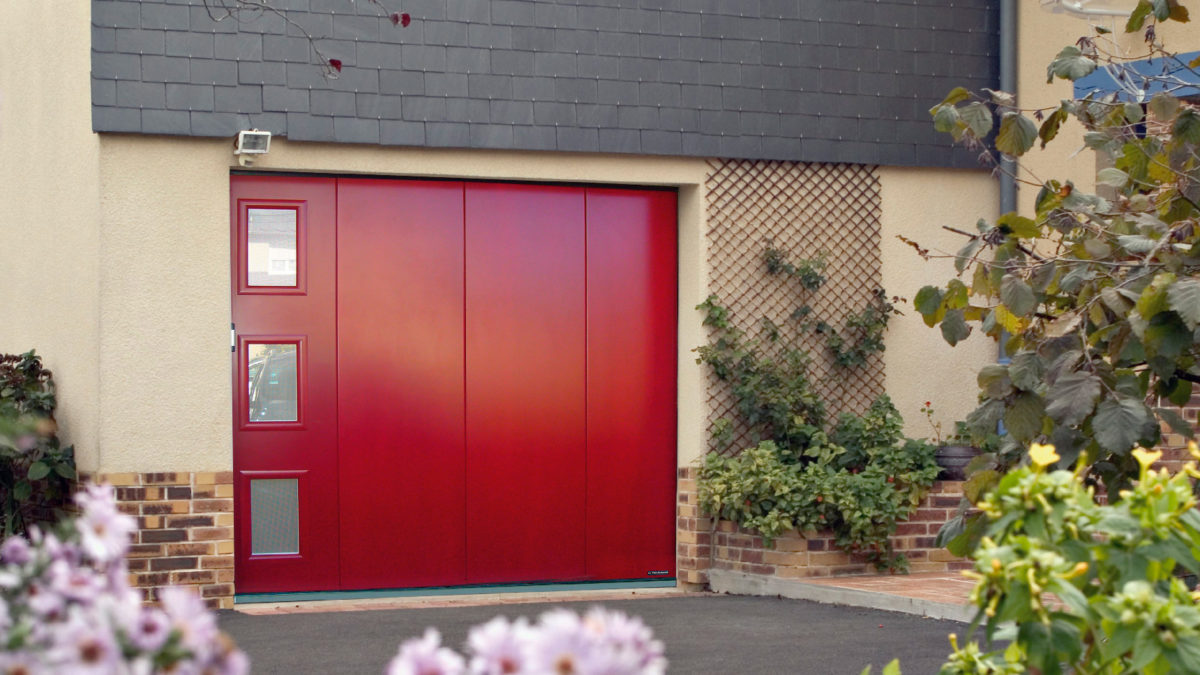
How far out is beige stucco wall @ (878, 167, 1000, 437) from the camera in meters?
8.99

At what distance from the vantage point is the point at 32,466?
7.41 metres

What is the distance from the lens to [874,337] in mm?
8820

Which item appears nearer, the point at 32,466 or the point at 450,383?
the point at 32,466

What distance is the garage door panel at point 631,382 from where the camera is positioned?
8.66 m

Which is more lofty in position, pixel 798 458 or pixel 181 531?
pixel 798 458

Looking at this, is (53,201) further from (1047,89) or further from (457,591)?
(1047,89)

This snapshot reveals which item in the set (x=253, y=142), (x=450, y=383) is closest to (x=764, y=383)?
(x=450, y=383)

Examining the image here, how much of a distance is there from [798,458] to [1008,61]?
2920 millimetres

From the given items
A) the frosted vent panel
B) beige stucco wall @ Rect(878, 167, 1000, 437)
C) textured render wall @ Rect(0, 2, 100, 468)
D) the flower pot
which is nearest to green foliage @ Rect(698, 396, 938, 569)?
the flower pot

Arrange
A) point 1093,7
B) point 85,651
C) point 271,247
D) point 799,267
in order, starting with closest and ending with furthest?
point 85,651
point 1093,7
point 271,247
point 799,267

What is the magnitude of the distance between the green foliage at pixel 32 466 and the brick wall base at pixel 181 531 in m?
0.19

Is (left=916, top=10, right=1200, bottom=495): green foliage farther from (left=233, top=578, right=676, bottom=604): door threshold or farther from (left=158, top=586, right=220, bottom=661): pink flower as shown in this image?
(left=233, top=578, right=676, bottom=604): door threshold

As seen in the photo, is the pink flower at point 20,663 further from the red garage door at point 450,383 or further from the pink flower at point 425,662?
the red garage door at point 450,383

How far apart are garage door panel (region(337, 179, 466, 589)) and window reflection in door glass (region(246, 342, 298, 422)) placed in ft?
0.94
